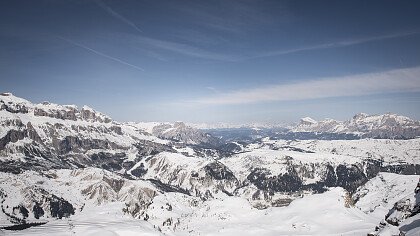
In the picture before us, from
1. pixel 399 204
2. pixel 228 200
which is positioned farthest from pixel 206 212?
pixel 399 204

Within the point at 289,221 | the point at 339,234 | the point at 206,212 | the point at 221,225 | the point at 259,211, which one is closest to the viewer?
the point at 339,234

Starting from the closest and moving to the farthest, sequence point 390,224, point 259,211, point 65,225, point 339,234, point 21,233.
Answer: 1. point 390,224
2. point 21,233
3. point 65,225
4. point 339,234
5. point 259,211

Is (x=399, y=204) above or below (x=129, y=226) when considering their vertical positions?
above

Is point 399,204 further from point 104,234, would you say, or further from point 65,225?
point 65,225

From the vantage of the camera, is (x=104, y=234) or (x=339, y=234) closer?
(x=104, y=234)

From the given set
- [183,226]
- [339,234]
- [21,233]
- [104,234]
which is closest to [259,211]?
[183,226]

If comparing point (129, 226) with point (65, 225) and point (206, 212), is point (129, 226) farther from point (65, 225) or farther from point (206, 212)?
point (206, 212)

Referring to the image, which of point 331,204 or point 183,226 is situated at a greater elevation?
point 331,204

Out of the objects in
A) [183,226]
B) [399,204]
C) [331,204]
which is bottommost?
[183,226]

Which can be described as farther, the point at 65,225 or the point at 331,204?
the point at 331,204
